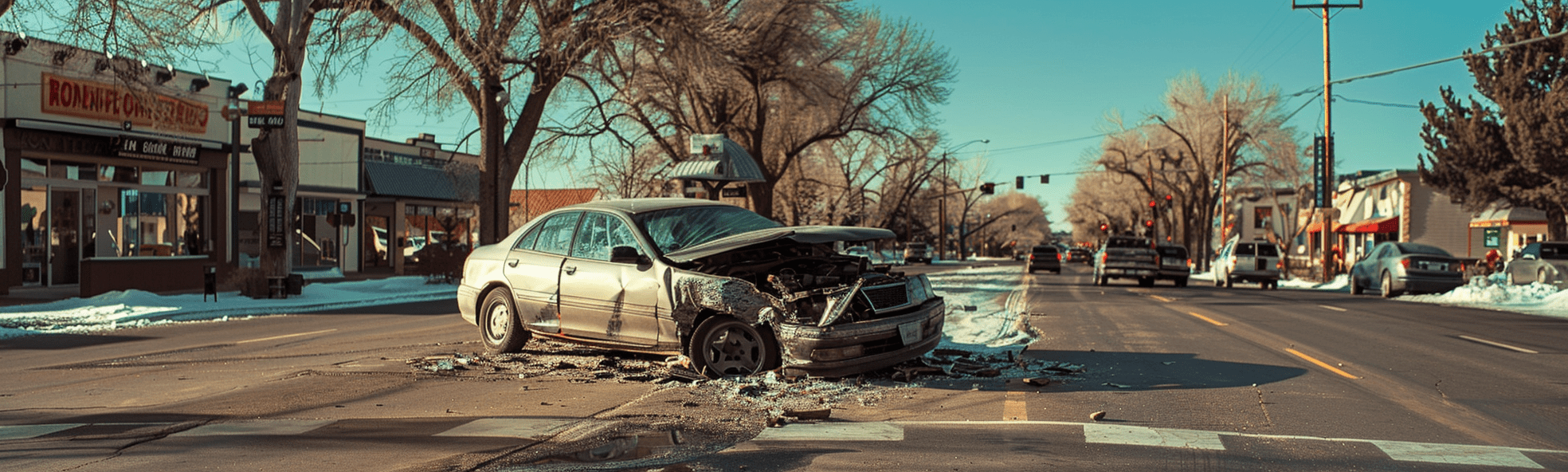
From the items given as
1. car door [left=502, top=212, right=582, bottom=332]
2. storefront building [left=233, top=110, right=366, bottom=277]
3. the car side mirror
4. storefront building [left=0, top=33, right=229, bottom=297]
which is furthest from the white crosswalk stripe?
storefront building [left=233, top=110, right=366, bottom=277]

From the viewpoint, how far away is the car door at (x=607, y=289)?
27.5ft

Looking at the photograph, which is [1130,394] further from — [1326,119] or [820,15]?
[1326,119]

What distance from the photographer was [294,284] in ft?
67.8

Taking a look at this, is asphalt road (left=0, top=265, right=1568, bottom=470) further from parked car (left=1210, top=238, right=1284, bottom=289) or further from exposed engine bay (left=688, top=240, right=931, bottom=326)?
parked car (left=1210, top=238, right=1284, bottom=289)

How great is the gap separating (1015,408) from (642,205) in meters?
3.79

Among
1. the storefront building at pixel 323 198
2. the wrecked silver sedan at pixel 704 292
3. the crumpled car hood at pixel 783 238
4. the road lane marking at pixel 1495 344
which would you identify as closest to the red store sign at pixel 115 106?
the storefront building at pixel 323 198

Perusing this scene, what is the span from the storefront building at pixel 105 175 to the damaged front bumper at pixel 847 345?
51.0 ft

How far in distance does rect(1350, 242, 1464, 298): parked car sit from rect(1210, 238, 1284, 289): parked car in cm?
508

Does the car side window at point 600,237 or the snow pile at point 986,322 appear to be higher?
the car side window at point 600,237

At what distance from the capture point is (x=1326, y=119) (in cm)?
3316

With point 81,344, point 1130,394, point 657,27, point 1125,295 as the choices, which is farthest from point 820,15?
point 1130,394

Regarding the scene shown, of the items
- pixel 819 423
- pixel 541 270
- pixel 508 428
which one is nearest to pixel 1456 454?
pixel 819 423

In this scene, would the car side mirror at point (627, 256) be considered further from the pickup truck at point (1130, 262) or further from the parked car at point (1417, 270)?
the pickup truck at point (1130, 262)

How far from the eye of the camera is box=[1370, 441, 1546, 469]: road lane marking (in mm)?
5176
